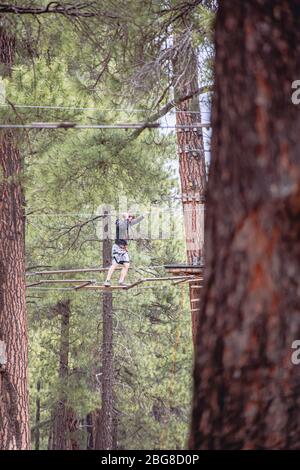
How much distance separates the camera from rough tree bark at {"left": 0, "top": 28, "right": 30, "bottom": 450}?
8.27 meters

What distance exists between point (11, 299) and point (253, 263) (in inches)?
240

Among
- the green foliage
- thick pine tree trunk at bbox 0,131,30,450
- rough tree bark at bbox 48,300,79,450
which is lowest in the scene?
rough tree bark at bbox 48,300,79,450

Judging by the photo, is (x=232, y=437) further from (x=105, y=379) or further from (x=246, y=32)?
(x=105, y=379)

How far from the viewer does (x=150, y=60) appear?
8.01 m

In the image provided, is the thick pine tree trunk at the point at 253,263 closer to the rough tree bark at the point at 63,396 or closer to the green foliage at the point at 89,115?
the green foliage at the point at 89,115

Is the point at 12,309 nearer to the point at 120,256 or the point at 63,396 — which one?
the point at 120,256

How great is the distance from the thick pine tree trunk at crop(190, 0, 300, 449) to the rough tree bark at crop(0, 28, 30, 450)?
19.0 feet

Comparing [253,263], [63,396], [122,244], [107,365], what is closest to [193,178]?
[122,244]

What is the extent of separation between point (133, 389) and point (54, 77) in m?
11.0

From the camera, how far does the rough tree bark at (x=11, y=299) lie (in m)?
8.27

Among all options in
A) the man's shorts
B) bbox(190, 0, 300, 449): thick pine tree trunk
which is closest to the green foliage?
the man's shorts

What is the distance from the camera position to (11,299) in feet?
27.7

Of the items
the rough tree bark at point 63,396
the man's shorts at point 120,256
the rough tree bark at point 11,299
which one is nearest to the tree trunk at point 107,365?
the rough tree bark at point 63,396

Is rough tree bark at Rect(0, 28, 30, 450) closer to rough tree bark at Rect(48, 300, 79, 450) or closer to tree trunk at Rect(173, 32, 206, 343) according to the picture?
tree trunk at Rect(173, 32, 206, 343)
